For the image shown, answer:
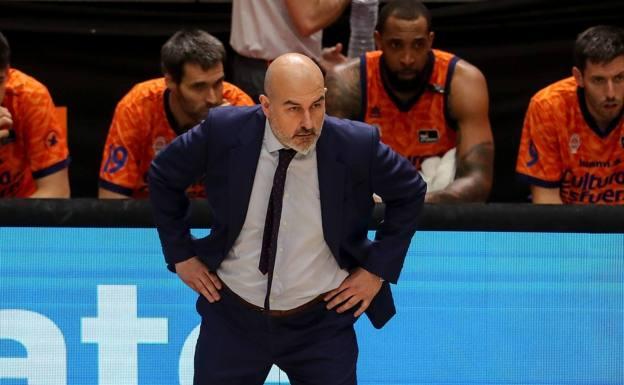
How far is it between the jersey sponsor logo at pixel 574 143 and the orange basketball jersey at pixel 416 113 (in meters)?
0.57

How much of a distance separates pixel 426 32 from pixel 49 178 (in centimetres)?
195

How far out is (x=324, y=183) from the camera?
145 inches

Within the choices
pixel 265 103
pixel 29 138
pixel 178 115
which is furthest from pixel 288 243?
pixel 29 138

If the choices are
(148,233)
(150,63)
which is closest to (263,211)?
(148,233)

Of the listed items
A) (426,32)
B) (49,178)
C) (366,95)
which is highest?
(426,32)

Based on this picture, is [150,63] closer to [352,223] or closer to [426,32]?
[426,32]

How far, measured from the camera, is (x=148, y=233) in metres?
4.47

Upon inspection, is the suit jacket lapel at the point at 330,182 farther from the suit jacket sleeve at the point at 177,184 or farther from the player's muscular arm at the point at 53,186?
the player's muscular arm at the point at 53,186

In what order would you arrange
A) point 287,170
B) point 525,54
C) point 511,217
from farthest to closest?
point 525,54 < point 511,217 < point 287,170

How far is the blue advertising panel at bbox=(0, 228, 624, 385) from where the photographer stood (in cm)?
445

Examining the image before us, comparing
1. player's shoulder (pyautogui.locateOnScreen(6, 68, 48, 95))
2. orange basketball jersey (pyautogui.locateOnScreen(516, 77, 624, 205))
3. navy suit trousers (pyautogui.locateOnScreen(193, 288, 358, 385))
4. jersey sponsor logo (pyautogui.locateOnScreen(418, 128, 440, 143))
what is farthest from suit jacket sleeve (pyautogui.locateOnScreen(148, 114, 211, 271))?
orange basketball jersey (pyautogui.locateOnScreen(516, 77, 624, 205))

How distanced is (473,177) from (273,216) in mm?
2069

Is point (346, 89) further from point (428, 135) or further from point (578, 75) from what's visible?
point (578, 75)

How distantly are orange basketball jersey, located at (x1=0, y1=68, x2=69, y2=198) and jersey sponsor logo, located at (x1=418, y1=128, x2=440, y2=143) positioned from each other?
1.74 m
